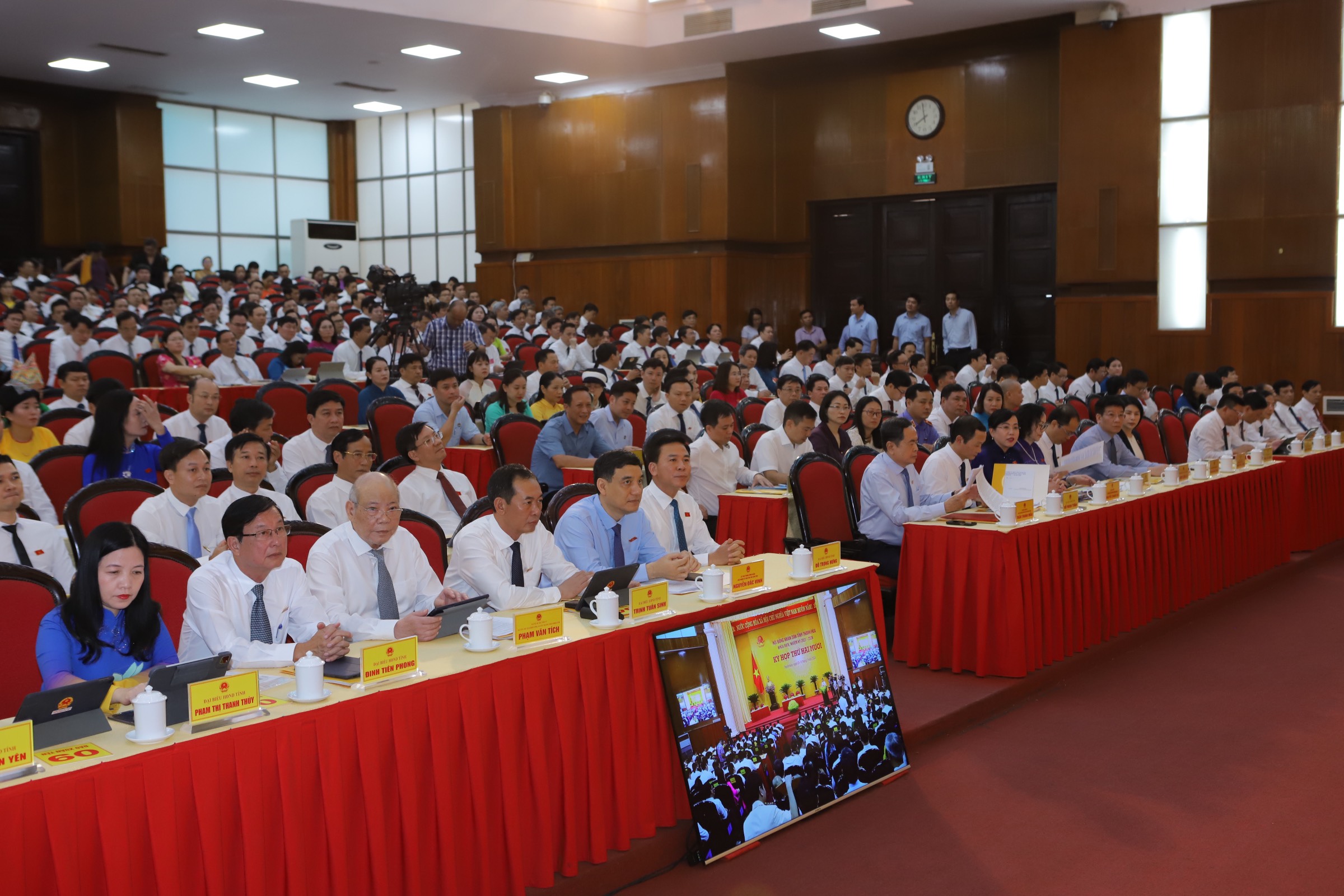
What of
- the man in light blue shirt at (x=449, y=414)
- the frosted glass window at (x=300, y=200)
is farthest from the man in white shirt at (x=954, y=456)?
the frosted glass window at (x=300, y=200)

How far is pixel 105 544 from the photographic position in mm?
2746

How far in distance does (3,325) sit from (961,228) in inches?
426

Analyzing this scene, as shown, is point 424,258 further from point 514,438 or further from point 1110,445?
point 1110,445

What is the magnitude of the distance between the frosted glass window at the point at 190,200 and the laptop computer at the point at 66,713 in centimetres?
1756

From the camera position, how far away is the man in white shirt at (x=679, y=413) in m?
7.23

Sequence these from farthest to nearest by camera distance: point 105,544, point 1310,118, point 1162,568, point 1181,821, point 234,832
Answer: point 1310,118 < point 1162,568 < point 1181,821 < point 105,544 < point 234,832

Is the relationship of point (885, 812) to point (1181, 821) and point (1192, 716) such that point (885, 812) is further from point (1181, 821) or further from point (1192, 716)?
point (1192, 716)

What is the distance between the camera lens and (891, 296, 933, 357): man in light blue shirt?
14.6m

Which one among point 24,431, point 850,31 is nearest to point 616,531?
point 24,431

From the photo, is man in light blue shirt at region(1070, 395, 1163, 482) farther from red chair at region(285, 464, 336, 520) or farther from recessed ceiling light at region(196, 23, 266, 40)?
recessed ceiling light at region(196, 23, 266, 40)

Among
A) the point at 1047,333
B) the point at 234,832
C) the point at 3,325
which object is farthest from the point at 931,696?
the point at 1047,333

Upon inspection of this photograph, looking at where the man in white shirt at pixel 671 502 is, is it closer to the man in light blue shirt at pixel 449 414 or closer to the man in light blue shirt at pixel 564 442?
the man in light blue shirt at pixel 564 442

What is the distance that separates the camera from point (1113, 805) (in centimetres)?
362

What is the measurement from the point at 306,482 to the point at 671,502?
161 cm
